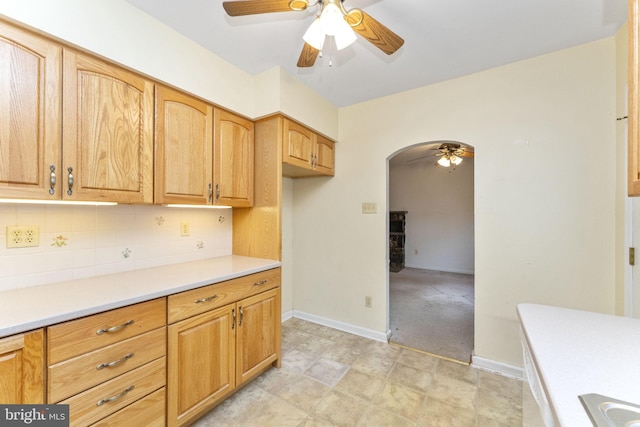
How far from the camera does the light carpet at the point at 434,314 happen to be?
96.8 inches

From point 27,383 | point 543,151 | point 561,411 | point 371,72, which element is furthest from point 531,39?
point 27,383

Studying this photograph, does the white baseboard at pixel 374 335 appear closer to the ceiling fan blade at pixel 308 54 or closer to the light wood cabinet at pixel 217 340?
the light wood cabinet at pixel 217 340

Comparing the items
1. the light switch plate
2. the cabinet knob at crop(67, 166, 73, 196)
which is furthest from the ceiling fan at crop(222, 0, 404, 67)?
the light switch plate

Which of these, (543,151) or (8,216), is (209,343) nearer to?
(8,216)

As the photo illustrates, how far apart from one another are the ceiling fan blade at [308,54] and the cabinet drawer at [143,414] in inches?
78.4

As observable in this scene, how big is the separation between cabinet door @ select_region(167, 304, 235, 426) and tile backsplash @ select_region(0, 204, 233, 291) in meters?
0.69

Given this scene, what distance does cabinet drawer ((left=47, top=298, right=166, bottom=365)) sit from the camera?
1.00 metres

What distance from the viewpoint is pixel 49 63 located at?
1202mm

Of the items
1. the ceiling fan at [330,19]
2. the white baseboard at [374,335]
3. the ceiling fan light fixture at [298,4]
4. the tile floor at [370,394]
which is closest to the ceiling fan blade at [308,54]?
the ceiling fan at [330,19]

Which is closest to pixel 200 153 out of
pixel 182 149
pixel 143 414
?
pixel 182 149

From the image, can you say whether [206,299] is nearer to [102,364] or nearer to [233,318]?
[233,318]

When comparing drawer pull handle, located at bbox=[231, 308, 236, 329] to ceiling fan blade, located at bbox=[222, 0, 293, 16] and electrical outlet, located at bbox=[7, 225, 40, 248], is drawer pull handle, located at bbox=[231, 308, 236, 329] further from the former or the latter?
ceiling fan blade, located at bbox=[222, 0, 293, 16]

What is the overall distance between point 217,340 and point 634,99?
7.22 feet

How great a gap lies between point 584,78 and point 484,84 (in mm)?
597
